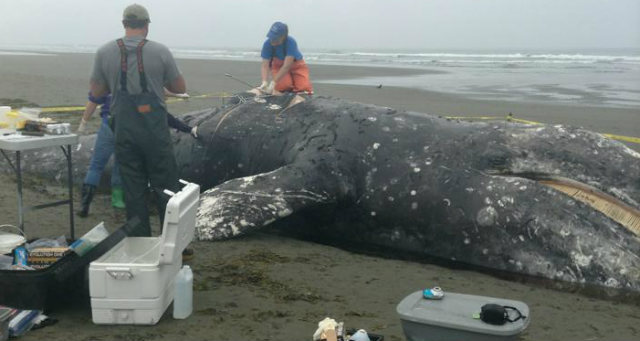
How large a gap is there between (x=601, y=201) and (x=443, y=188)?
156cm

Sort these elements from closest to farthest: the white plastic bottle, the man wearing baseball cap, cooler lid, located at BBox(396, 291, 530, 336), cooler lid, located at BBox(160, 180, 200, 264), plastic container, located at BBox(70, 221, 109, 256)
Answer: cooler lid, located at BBox(396, 291, 530, 336), cooler lid, located at BBox(160, 180, 200, 264), the white plastic bottle, plastic container, located at BBox(70, 221, 109, 256), the man wearing baseball cap

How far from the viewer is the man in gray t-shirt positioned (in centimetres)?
611

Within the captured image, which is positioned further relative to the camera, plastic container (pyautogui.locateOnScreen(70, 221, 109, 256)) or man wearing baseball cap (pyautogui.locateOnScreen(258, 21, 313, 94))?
man wearing baseball cap (pyautogui.locateOnScreen(258, 21, 313, 94))

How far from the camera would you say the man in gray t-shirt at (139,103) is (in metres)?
6.11

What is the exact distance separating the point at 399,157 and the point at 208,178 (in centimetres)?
255

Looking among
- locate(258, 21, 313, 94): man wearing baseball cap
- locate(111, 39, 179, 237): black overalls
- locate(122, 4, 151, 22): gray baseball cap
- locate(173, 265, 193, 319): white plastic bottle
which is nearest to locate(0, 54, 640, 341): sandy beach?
locate(173, 265, 193, 319): white plastic bottle

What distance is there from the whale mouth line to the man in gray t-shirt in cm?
389

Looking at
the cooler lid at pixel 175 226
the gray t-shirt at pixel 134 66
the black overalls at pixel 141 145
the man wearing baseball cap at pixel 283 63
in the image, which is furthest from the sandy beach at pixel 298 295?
the man wearing baseball cap at pixel 283 63

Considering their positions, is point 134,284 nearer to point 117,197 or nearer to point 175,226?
point 175,226

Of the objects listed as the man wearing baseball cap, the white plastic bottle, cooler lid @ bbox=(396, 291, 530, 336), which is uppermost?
the man wearing baseball cap

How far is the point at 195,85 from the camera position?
30.0m

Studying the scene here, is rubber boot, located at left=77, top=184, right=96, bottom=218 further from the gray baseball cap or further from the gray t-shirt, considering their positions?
the gray baseball cap

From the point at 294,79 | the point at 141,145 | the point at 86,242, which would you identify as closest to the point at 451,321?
the point at 86,242

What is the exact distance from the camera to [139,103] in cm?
611
